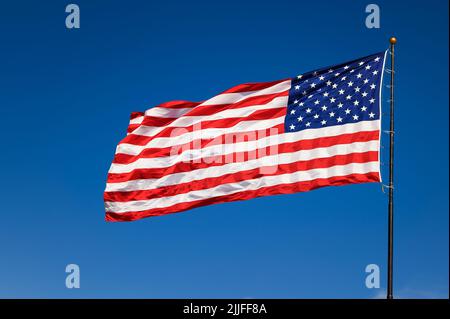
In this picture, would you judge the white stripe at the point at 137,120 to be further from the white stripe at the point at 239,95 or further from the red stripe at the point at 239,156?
the white stripe at the point at 239,95

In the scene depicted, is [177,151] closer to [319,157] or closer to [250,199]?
[250,199]

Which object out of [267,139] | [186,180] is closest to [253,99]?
[267,139]

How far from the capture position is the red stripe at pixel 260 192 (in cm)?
2294

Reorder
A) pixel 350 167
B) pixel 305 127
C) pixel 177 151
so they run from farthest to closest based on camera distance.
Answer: pixel 177 151 → pixel 305 127 → pixel 350 167

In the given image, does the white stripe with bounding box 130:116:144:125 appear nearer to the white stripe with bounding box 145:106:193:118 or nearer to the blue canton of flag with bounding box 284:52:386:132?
the white stripe with bounding box 145:106:193:118

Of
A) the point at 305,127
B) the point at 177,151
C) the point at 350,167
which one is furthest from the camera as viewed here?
the point at 177,151

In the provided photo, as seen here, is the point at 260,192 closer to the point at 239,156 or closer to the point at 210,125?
the point at 239,156

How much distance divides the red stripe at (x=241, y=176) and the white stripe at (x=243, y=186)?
0.34 ft

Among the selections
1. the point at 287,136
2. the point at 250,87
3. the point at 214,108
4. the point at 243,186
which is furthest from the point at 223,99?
the point at 243,186

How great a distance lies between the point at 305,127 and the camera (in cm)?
2464

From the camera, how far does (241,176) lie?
24906 millimetres

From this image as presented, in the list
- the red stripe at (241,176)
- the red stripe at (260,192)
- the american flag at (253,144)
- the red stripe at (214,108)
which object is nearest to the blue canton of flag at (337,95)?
the american flag at (253,144)

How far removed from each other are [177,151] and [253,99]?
3038mm
